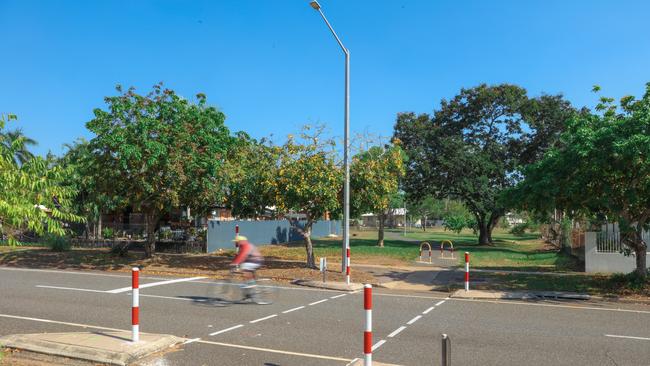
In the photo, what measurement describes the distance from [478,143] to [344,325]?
106 feet

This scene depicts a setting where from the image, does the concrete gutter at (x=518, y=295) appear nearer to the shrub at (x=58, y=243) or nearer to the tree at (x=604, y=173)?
the tree at (x=604, y=173)

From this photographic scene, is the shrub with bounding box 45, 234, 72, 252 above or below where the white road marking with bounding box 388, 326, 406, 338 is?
above

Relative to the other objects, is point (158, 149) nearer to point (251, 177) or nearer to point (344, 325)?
point (251, 177)

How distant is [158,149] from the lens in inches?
730

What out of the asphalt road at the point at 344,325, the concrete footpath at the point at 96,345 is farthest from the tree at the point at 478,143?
the concrete footpath at the point at 96,345

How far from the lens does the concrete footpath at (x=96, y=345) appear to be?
265 inches

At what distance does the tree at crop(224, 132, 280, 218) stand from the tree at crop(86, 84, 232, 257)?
0.69 metres

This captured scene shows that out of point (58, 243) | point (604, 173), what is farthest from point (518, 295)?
point (58, 243)

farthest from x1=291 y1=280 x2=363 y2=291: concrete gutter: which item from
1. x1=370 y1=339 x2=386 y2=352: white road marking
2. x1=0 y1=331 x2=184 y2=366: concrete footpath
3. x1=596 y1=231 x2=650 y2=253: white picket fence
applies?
x1=596 y1=231 x2=650 y2=253: white picket fence

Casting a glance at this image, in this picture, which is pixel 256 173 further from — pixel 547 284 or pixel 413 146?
pixel 413 146

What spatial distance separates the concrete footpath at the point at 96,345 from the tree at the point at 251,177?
10666 millimetres

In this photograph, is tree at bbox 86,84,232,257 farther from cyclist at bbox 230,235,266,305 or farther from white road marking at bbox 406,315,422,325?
white road marking at bbox 406,315,422,325

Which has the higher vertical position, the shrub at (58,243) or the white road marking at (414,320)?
the shrub at (58,243)

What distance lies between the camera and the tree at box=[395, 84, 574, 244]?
3703cm
